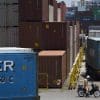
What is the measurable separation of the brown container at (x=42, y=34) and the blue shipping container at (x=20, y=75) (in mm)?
18663

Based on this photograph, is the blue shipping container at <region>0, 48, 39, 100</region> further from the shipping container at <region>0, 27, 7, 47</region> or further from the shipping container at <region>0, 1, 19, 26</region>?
the shipping container at <region>0, 1, 19, 26</region>

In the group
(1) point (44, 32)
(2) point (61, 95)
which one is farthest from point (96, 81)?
(2) point (61, 95)

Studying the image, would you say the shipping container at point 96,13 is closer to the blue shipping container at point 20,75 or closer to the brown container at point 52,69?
the brown container at point 52,69

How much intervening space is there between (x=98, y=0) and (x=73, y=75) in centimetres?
14340

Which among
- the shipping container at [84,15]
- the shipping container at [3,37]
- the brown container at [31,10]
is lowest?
the shipping container at [84,15]

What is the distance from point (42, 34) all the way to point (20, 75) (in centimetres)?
1895

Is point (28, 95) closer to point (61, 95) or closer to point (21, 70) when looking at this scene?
point (21, 70)

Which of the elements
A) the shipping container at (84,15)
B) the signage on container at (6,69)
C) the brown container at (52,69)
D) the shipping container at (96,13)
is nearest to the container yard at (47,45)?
the brown container at (52,69)

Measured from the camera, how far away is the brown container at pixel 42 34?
34500 millimetres

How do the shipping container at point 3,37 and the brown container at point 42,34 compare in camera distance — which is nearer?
the brown container at point 42,34

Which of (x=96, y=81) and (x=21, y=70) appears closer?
(x=21, y=70)

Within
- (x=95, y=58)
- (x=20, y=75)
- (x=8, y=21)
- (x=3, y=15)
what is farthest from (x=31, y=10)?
(x=20, y=75)

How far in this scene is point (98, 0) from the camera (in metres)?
175

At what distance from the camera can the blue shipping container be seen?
15.7 meters
